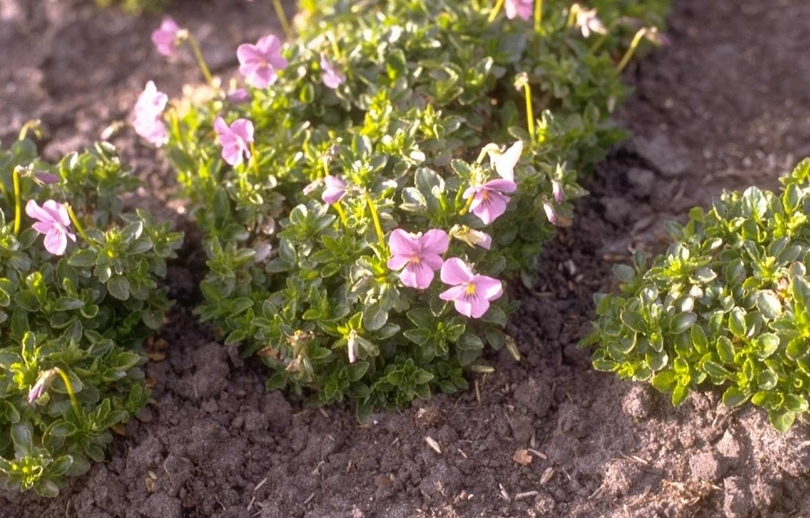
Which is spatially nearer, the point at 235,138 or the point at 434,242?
the point at 434,242

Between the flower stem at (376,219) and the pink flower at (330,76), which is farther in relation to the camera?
the pink flower at (330,76)

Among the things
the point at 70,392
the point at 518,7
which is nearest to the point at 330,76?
the point at 518,7

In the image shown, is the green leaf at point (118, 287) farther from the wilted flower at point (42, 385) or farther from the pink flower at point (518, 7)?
the pink flower at point (518, 7)

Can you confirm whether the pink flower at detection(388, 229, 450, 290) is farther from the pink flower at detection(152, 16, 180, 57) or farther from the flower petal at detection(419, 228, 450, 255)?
the pink flower at detection(152, 16, 180, 57)

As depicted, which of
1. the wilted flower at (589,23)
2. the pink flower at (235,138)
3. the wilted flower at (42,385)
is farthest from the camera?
the wilted flower at (589,23)

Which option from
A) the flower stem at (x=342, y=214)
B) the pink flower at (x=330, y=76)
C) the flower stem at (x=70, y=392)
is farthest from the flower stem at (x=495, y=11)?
the flower stem at (x=70, y=392)

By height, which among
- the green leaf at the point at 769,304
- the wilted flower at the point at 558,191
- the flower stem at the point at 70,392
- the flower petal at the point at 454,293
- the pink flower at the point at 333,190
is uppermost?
the pink flower at the point at 333,190

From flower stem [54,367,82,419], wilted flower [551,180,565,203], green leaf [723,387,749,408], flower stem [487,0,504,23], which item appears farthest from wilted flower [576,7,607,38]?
flower stem [54,367,82,419]

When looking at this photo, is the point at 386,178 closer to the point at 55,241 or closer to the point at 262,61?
the point at 262,61
